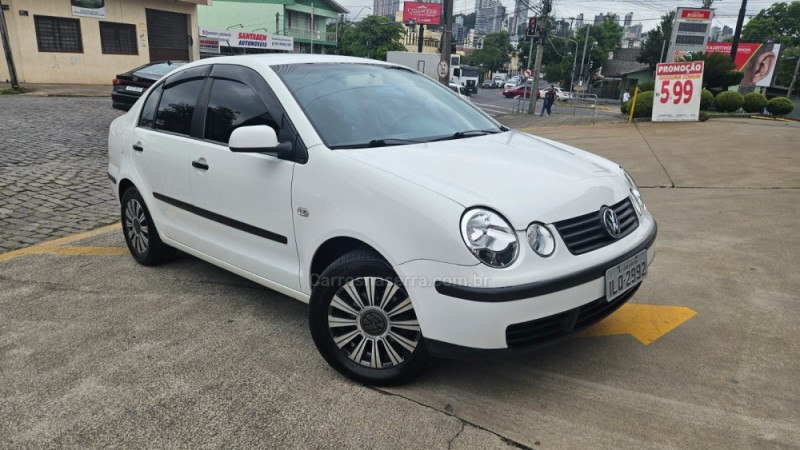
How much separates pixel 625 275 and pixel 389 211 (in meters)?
1.18

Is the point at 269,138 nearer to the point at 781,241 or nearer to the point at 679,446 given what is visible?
the point at 679,446

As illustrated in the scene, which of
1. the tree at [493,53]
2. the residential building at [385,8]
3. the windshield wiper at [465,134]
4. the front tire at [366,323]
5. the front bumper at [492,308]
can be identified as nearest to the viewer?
the front bumper at [492,308]

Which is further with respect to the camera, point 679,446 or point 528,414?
point 528,414

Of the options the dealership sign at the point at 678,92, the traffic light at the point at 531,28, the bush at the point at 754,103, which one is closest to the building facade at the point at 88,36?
the traffic light at the point at 531,28

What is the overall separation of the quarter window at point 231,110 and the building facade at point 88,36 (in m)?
24.5

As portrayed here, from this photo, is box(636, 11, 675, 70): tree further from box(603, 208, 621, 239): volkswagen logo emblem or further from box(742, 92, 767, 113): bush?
box(603, 208, 621, 239): volkswagen logo emblem

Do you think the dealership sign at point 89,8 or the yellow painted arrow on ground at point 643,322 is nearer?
the yellow painted arrow on ground at point 643,322

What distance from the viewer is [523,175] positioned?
265 cm

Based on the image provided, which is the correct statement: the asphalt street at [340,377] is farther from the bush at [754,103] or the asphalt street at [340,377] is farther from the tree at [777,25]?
the tree at [777,25]

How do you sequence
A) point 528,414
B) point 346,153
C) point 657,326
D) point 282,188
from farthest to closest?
1. point 657,326
2. point 282,188
3. point 346,153
4. point 528,414

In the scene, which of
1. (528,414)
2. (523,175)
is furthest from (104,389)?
(523,175)

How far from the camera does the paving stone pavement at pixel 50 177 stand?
18.4ft

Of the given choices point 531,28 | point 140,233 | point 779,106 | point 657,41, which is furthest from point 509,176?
point 657,41

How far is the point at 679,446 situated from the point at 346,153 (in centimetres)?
196
